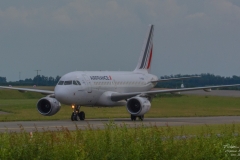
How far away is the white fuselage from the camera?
38812 millimetres

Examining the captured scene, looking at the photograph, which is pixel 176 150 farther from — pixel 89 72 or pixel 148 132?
pixel 89 72

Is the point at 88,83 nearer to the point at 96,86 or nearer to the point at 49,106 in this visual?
the point at 96,86

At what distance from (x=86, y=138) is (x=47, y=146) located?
4.11 ft

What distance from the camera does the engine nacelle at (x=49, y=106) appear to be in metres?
39.8

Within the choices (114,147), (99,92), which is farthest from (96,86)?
(114,147)

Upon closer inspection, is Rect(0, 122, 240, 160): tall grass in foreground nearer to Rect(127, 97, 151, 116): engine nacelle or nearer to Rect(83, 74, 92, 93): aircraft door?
Rect(127, 97, 151, 116): engine nacelle

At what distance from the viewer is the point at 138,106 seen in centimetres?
3978

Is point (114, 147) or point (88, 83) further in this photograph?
point (88, 83)

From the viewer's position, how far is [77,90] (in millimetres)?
39125

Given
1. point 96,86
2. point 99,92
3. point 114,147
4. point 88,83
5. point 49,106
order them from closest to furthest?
1. point 114,147
2. point 49,106
3. point 88,83
4. point 96,86
5. point 99,92

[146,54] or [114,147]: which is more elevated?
[146,54]

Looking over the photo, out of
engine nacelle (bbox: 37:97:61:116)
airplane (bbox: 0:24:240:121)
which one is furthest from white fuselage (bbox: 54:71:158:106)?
engine nacelle (bbox: 37:97:61:116)

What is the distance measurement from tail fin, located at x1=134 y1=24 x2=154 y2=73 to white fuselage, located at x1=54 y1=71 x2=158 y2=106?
2.55 meters

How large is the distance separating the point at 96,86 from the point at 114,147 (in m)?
25.2
